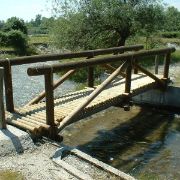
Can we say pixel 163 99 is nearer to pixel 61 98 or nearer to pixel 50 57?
pixel 61 98

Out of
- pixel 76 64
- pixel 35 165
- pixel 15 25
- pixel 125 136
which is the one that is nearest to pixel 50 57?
pixel 76 64

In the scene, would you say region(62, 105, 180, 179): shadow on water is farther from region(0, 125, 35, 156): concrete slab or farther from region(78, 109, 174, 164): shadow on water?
region(0, 125, 35, 156): concrete slab

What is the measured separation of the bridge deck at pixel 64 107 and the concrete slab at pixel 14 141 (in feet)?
0.93

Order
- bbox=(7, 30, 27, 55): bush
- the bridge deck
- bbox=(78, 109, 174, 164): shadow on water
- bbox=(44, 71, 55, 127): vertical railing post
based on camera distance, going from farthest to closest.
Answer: bbox=(7, 30, 27, 55): bush, bbox=(78, 109, 174, 164): shadow on water, the bridge deck, bbox=(44, 71, 55, 127): vertical railing post

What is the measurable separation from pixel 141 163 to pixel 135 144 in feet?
5.17

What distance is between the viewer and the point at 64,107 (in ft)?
30.6

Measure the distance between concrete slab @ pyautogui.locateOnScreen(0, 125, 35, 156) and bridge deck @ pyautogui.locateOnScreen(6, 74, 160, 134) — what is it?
0.28 meters

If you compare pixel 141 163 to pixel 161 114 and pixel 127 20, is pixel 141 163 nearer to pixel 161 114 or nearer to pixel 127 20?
pixel 161 114

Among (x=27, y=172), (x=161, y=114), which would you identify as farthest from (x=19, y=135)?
(x=161, y=114)

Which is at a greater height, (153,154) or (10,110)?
(10,110)

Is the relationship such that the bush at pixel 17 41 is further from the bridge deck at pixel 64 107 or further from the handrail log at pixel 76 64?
the handrail log at pixel 76 64

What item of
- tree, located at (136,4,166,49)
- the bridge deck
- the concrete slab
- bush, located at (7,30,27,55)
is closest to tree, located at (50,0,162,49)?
tree, located at (136,4,166,49)

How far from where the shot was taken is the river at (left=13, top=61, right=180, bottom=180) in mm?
8750

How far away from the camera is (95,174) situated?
242 inches
